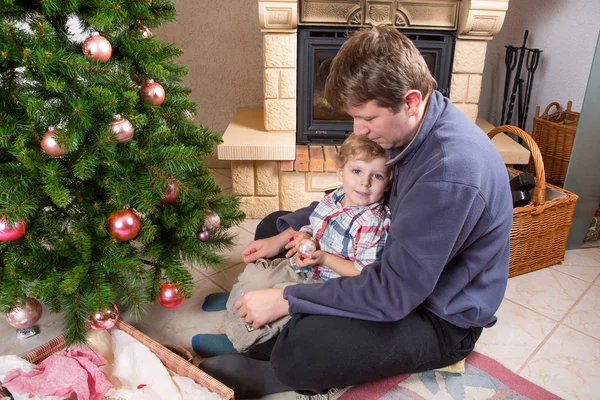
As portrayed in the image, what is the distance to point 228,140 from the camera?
2275 millimetres

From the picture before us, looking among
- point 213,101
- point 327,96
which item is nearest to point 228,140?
point 213,101

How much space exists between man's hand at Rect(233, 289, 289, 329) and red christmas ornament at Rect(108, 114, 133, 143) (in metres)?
0.52

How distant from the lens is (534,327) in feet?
5.41

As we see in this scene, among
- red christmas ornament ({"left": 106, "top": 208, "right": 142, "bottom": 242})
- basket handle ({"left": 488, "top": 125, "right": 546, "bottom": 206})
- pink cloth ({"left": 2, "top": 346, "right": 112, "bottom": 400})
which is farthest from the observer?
basket handle ({"left": 488, "top": 125, "right": 546, "bottom": 206})

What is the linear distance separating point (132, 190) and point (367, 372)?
30.0 inches

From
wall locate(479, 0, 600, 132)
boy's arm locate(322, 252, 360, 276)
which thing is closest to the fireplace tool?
wall locate(479, 0, 600, 132)

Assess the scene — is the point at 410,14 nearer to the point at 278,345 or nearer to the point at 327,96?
the point at 327,96

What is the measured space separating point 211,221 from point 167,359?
42 cm

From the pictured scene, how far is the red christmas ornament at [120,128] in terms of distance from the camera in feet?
3.91

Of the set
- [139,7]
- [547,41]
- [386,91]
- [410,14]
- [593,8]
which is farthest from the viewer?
[547,41]

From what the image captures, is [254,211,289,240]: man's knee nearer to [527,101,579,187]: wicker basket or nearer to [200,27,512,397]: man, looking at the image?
[200,27,512,397]: man

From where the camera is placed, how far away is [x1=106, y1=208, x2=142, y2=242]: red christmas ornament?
4.19 feet

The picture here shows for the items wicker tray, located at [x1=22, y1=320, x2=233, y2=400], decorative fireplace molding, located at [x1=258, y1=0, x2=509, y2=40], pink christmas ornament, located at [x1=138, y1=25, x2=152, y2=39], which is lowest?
wicker tray, located at [x1=22, y1=320, x2=233, y2=400]

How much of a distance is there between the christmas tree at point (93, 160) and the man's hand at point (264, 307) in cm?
22
